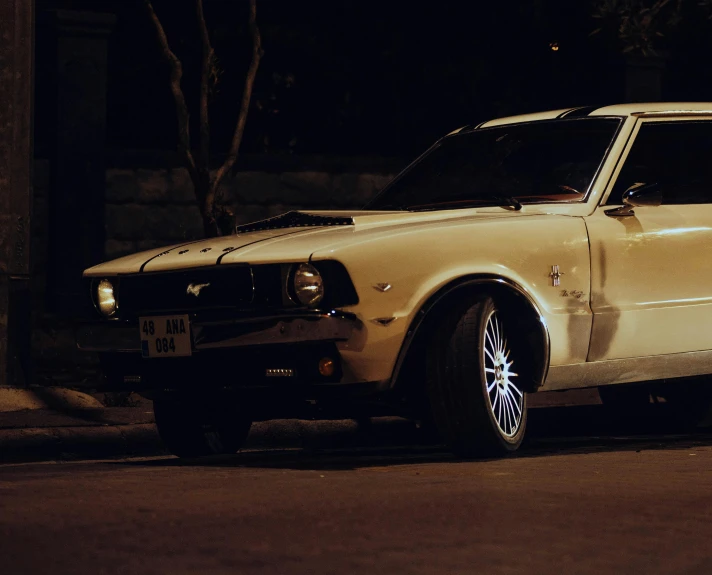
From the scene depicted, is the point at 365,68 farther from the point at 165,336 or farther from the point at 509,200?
the point at 165,336

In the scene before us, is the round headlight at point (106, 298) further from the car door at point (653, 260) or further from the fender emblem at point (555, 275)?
the car door at point (653, 260)

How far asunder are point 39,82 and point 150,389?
616cm

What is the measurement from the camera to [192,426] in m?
8.77

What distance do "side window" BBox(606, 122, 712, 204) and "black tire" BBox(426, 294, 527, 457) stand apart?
1.38m

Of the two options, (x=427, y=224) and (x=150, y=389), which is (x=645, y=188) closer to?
(x=427, y=224)

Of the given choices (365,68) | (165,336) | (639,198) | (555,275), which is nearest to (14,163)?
(165,336)

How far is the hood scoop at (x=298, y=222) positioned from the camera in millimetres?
8109

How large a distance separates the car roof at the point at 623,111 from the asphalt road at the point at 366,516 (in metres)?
1.87

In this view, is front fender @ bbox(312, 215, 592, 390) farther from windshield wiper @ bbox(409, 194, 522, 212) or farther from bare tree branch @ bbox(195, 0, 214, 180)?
bare tree branch @ bbox(195, 0, 214, 180)

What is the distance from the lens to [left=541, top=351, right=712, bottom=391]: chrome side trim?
827cm

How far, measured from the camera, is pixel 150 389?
8.02m

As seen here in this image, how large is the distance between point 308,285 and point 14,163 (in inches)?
155

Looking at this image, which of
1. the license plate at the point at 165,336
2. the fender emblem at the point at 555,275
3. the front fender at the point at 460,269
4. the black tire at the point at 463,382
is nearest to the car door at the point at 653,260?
the front fender at the point at 460,269

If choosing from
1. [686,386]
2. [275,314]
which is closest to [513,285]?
[275,314]
